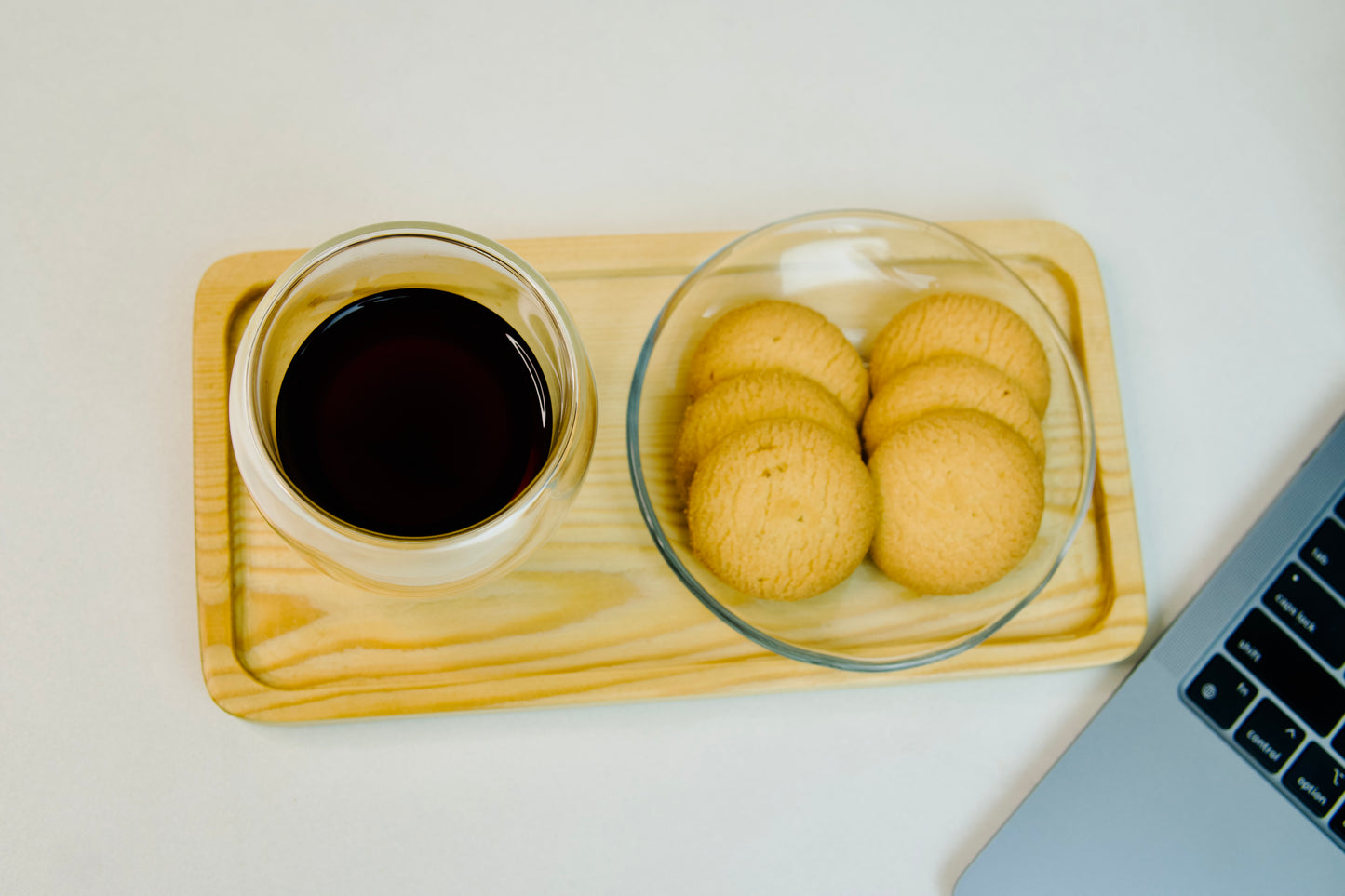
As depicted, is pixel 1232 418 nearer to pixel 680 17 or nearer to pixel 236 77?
pixel 680 17

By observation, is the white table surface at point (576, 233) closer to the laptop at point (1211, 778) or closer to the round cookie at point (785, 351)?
the laptop at point (1211, 778)

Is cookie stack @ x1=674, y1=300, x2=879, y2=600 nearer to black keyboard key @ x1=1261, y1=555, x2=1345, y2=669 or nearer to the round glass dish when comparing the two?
the round glass dish

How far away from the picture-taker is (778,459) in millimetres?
458

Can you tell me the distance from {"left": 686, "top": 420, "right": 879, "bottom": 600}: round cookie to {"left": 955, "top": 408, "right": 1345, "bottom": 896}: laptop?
204mm

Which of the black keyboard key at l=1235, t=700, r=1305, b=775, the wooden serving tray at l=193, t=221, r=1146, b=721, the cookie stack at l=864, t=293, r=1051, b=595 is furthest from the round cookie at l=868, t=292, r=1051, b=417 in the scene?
the black keyboard key at l=1235, t=700, r=1305, b=775

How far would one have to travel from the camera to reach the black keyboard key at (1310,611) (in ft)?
1.75

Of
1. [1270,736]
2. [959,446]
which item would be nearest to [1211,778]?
[1270,736]

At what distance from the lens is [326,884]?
20.7 inches

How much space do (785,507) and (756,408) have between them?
0.05 m

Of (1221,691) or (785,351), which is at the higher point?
(785,351)

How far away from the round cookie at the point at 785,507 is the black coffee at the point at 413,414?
0.30 feet

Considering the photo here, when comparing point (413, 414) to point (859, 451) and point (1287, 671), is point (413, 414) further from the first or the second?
point (1287, 671)

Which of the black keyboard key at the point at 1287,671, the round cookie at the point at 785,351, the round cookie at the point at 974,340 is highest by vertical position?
the round cookie at the point at 974,340

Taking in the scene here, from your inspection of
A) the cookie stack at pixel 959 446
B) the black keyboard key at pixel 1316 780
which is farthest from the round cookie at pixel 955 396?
the black keyboard key at pixel 1316 780
